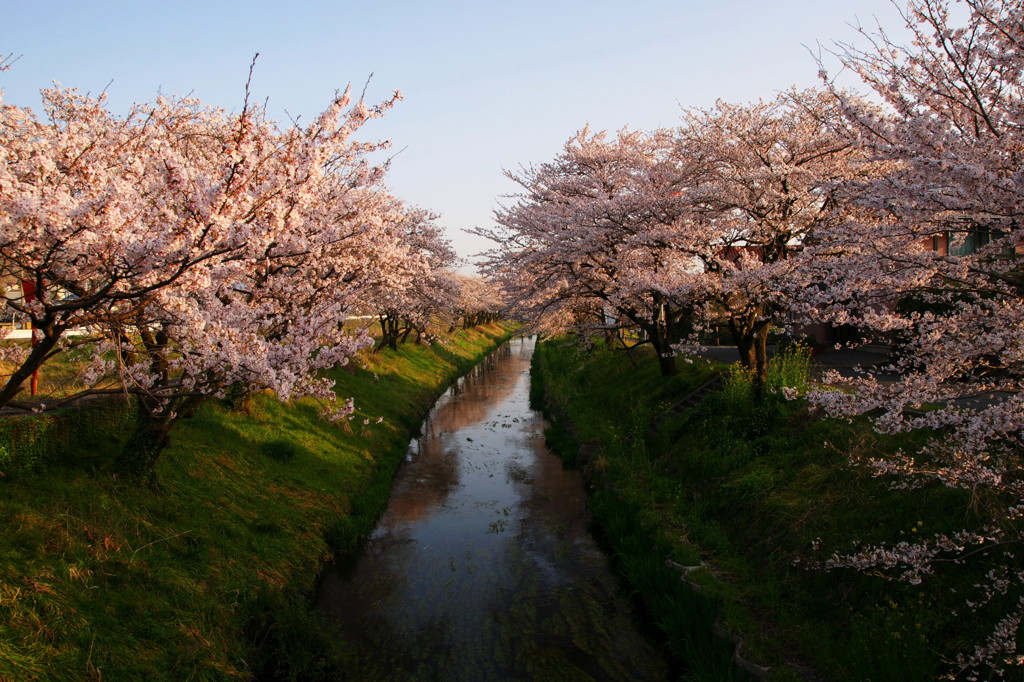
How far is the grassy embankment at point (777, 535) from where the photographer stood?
7.57 meters

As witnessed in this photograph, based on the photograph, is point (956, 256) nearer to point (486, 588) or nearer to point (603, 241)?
point (486, 588)

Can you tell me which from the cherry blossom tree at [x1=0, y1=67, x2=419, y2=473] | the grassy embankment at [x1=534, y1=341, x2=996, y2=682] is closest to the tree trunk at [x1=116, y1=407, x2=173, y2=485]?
the cherry blossom tree at [x1=0, y1=67, x2=419, y2=473]

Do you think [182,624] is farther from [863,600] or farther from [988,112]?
[988,112]

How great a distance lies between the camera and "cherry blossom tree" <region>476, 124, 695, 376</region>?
18016 millimetres

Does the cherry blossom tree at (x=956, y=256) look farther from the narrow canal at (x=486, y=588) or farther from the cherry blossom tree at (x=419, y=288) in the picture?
the cherry blossom tree at (x=419, y=288)

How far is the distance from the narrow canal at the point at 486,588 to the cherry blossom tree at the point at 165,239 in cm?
420

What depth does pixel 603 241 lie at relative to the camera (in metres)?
19.8

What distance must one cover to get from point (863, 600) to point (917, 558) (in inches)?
79.9

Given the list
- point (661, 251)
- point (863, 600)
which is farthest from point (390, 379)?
point (863, 600)

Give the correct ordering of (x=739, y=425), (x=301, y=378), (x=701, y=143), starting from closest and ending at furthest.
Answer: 1. (x=301, y=378)
2. (x=739, y=425)
3. (x=701, y=143)

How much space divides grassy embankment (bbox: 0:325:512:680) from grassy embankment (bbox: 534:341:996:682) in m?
5.78

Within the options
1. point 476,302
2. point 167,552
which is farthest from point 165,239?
point 476,302

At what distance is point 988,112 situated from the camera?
6.74 metres

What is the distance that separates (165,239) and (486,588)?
8539mm
